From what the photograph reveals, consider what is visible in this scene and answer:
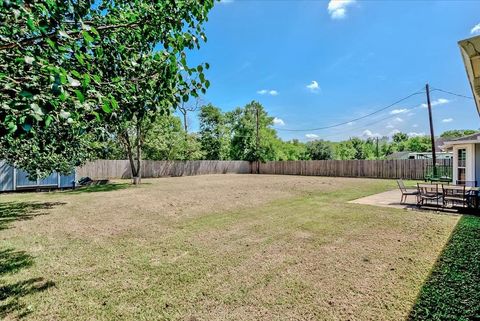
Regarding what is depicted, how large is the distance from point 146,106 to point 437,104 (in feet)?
65.2

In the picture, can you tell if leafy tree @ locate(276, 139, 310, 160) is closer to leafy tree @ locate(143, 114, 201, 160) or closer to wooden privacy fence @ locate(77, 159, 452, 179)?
wooden privacy fence @ locate(77, 159, 452, 179)

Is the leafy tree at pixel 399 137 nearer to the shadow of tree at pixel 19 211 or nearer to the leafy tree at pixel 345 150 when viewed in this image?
the leafy tree at pixel 345 150

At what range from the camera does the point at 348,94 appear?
25.4m

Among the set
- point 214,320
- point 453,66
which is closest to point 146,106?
point 214,320

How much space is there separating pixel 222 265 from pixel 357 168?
66.1ft

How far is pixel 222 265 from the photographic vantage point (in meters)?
3.60

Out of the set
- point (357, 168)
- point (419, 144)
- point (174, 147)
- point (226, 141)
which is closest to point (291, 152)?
point (226, 141)

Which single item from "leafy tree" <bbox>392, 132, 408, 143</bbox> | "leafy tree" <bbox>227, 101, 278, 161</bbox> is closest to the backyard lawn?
"leafy tree" <bbox>227, 101, 278, 161</bbox>

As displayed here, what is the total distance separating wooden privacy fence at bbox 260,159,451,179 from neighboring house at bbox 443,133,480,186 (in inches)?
269

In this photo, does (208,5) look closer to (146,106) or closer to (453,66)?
(146,106)

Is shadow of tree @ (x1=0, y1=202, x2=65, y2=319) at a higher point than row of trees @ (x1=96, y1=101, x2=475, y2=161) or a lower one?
lower

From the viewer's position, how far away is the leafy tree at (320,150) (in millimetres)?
34438

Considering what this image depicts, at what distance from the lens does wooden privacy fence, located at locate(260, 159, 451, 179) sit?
17719mm

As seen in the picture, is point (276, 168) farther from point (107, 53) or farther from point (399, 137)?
point (399, 137)
